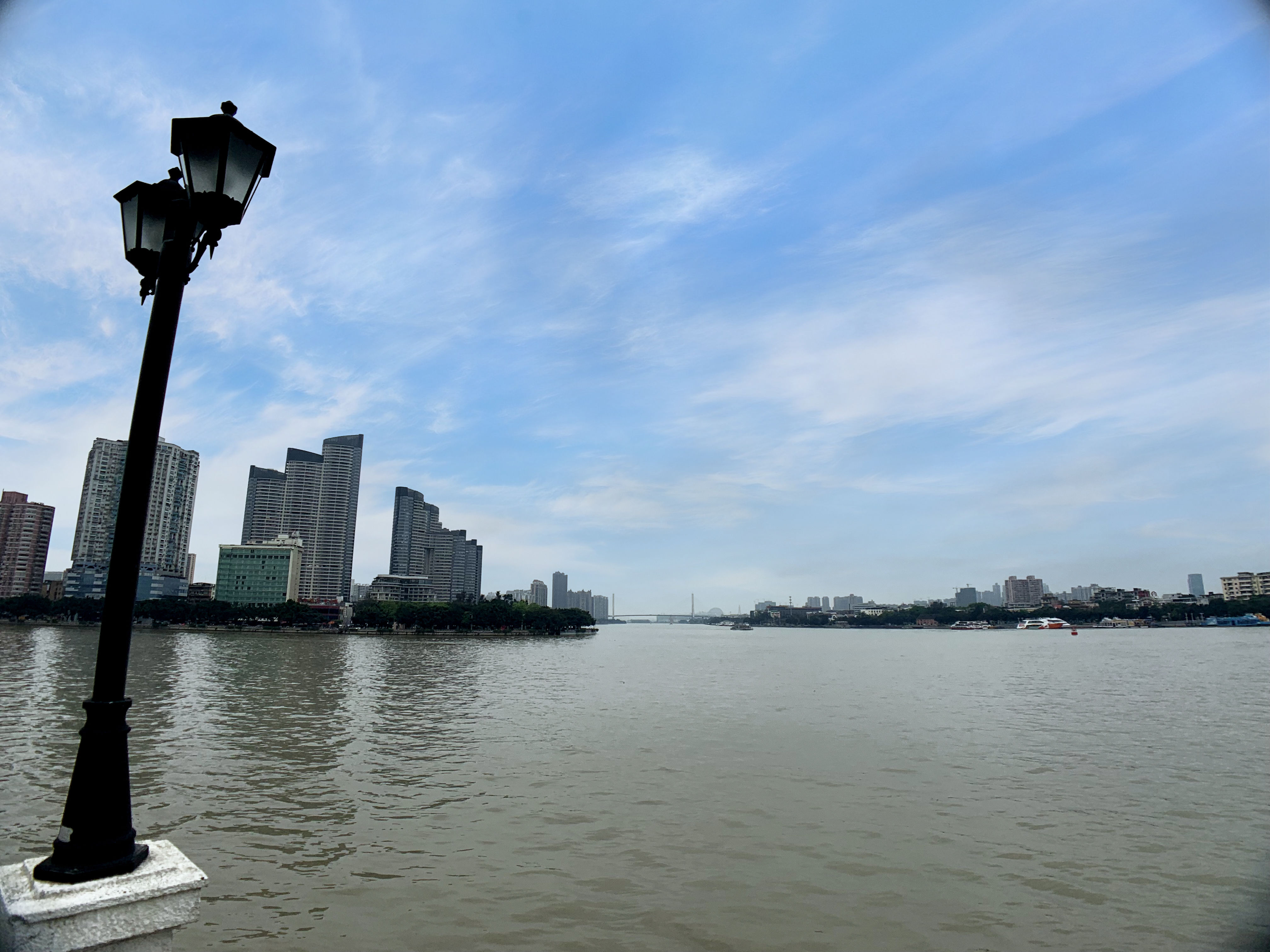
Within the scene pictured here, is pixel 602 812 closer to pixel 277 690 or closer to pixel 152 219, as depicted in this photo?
pixel 152 219

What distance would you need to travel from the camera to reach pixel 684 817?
15953mm

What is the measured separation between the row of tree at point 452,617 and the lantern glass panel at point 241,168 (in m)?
169

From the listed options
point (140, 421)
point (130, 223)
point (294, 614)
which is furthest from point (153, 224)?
point (294, 614)

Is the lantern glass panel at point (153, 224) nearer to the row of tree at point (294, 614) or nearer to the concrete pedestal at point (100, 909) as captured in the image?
the concrete pedestal at point (100, 909)

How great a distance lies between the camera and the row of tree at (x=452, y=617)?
165875 mm

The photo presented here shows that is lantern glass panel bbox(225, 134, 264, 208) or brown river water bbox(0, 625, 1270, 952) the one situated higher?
lantern glass panel bbox(225, 134, 264, 208)

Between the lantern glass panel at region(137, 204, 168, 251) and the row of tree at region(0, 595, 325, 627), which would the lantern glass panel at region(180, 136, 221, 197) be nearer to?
the lantern glass panel at region(137, 204, 168, 251)

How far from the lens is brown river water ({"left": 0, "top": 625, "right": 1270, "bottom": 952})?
1054cm

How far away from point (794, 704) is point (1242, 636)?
549ft

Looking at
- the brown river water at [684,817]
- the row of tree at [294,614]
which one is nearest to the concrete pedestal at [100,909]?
the brown river water at [684,817]

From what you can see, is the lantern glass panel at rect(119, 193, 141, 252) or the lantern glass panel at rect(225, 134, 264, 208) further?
the lantern glass panel at rect(119, 193, 141, 252)

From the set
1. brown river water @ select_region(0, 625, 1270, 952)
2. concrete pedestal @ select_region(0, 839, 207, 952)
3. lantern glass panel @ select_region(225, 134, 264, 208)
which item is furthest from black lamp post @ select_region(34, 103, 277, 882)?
brown river water @ select_region(0, 625, 1270, 952)

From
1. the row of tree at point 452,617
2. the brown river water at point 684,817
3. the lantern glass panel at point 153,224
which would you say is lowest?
the brown river water at point 684,817

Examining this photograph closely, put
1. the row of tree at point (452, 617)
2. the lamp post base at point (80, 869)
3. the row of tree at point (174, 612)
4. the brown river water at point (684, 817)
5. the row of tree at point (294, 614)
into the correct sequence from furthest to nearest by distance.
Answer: the row of tree at point (452, 617), the row of tree at point (294, 614), the row of tree at point (174, 612), the brown river water at point (684, 817), the lamp post base at point (80, 869)
